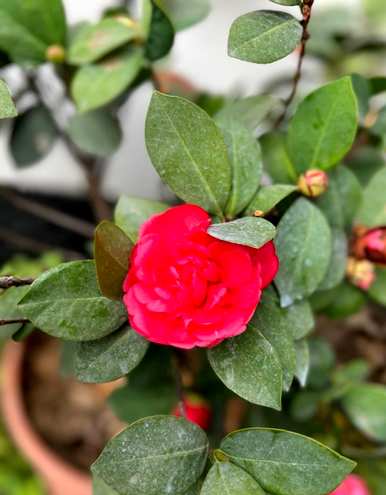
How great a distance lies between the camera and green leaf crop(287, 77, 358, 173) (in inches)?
22.7

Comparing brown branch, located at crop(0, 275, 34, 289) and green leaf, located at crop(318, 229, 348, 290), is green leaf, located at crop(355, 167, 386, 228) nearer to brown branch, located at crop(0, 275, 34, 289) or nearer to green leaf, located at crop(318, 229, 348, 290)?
green leaf, located at crop(318, 229, 348, 290)

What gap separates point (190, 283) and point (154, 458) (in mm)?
139

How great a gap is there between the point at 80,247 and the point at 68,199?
4.2 inches

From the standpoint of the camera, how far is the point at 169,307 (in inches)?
19.1

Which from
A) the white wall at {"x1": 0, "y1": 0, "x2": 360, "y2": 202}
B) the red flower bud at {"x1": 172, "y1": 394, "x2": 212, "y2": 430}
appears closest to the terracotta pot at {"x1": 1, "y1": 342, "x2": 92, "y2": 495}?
the red flower bud at {"x1": 172, "y1": 394, "x2": 212, "y2": 430}

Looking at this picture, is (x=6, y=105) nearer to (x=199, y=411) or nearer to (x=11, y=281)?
(x=11, y=281)

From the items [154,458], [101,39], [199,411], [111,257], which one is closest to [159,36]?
[101,39]

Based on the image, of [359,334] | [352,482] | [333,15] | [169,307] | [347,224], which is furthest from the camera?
[359,334]

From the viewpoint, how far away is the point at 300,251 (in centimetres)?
57

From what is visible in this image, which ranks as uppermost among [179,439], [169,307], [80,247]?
[169,307]

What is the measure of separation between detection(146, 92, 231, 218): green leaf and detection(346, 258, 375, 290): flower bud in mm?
202

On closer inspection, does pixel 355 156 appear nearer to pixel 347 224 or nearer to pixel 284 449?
pixel 347 224

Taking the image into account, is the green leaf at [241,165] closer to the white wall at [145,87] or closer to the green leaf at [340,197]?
the green leaf at [340,197]

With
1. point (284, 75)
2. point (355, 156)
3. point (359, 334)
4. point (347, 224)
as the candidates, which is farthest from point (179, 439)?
point (284, 75)
